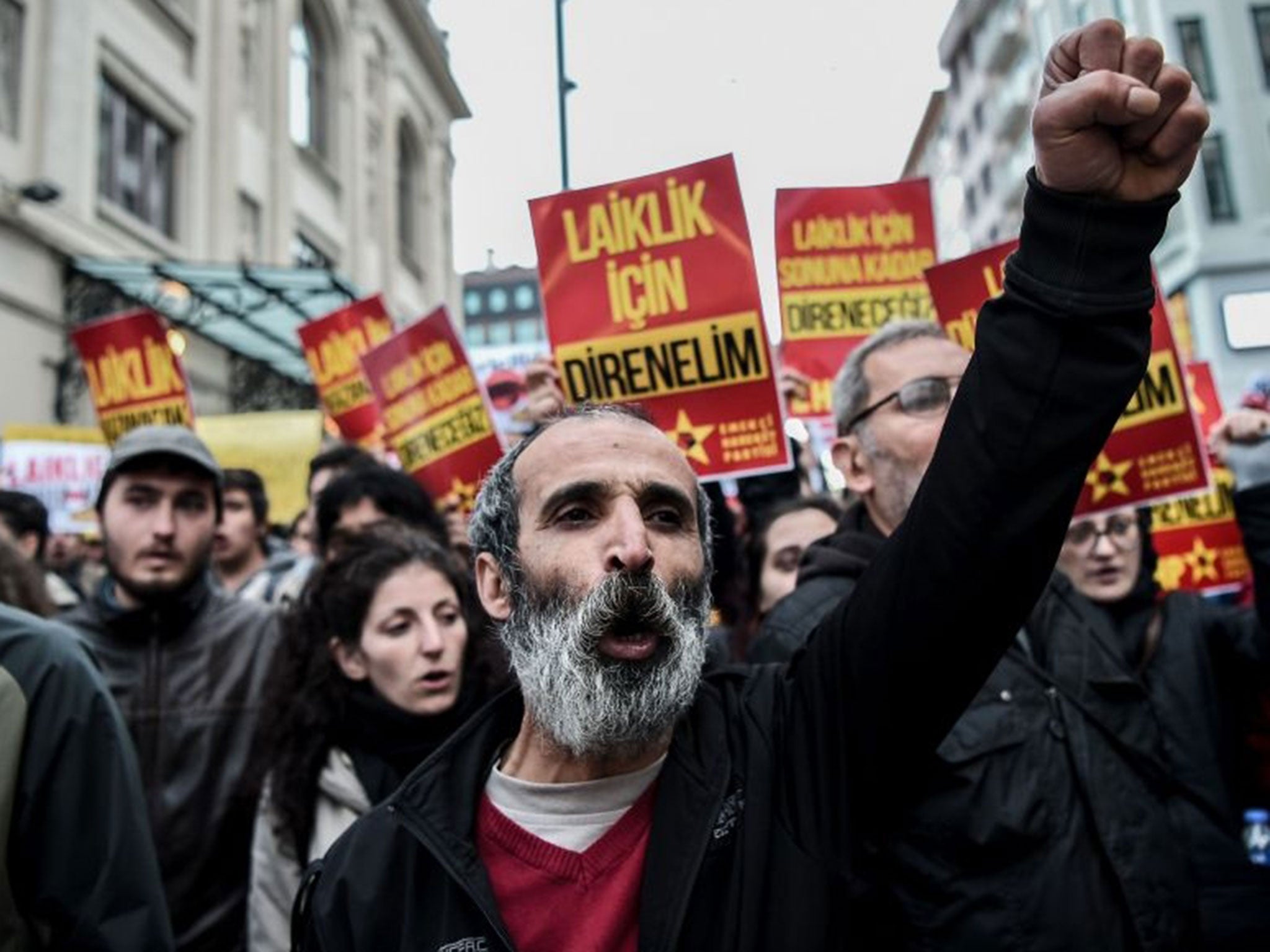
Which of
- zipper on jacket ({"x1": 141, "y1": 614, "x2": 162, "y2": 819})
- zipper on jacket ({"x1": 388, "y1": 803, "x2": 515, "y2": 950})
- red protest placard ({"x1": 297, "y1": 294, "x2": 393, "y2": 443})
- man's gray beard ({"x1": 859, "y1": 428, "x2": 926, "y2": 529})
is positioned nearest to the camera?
zipper on jacket ({"x1": 388, "y1": 803, "x2": 515, "y2": 950})

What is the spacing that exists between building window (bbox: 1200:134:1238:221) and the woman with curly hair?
23.6 metres

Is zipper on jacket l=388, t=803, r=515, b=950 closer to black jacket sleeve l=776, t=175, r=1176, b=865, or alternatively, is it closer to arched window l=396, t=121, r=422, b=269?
black jacket sleeve l=776, t=175, r=1176, b=865

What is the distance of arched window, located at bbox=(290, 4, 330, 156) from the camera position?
63.7 ft

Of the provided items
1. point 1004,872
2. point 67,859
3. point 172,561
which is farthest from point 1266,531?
point 172,561

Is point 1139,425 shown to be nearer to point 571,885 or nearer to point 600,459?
point 600,459

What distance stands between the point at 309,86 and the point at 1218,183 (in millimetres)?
18171

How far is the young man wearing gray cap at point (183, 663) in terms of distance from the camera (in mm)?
2680

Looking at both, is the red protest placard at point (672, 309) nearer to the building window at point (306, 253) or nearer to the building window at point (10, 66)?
the building window at point (10, 66)

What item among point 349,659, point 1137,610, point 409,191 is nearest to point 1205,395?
point 1137,610

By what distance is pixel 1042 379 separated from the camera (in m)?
1.16

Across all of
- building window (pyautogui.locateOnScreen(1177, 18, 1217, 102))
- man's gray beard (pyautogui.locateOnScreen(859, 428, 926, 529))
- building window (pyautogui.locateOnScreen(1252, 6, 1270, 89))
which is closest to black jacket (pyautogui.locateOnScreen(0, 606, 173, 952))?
man's gray beard (pyautogui.locateOnScreen(859, 428, 926, 529))

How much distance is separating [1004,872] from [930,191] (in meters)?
2.98

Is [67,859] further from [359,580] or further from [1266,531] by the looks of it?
[1266,531]

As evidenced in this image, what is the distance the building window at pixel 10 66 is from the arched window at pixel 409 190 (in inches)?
547
